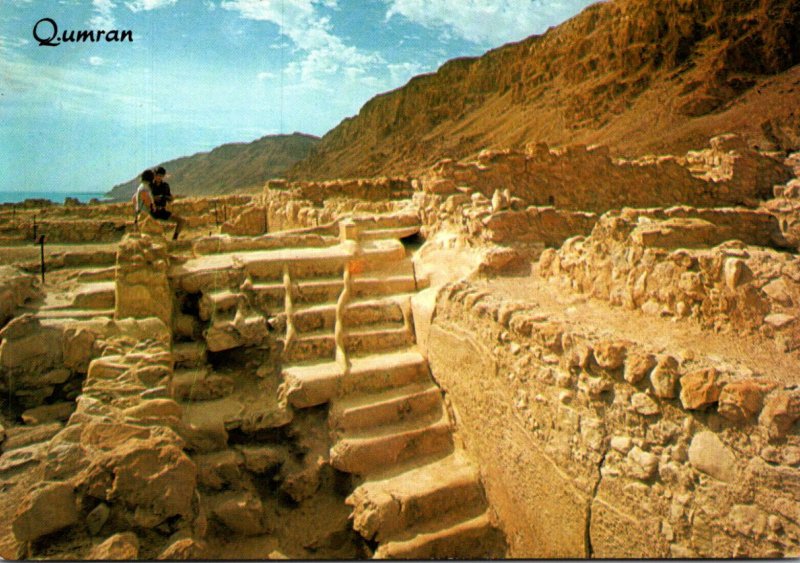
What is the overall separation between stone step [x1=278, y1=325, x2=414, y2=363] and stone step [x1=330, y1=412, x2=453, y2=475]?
0.82 m

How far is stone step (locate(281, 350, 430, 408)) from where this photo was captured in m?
4.41

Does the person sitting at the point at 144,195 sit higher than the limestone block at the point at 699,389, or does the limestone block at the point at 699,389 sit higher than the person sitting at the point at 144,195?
the person sitting at the point at 144,195

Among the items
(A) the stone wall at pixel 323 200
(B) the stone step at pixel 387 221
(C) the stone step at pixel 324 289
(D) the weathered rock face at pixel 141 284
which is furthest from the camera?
(A) the stone wall at pixel 323 200

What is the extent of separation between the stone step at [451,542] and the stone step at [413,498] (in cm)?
7

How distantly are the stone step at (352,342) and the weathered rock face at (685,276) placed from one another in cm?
156

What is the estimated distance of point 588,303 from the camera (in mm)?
3936

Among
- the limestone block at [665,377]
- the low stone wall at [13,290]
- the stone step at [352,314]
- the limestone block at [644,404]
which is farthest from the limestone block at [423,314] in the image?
the low stone wall at [13,290]

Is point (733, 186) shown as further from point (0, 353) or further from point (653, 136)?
point (0, 353)

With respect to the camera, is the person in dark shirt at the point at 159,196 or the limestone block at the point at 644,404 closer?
the limestone block at the point at 644,404

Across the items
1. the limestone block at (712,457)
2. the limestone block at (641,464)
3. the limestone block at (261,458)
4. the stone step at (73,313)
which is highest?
the stone step at (73,313)

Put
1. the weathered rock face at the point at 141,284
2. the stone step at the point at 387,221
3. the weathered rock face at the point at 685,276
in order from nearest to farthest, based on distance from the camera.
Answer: the weathered rock face at the point at 685,276
the weathered rock face at the point at 141,284
the stone step at the point at 387,221

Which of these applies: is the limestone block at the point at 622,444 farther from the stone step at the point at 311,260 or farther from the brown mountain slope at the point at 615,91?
the brown mountain slope at the point at 615,91

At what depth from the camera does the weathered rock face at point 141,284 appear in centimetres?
461

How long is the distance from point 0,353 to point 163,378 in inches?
53.5
